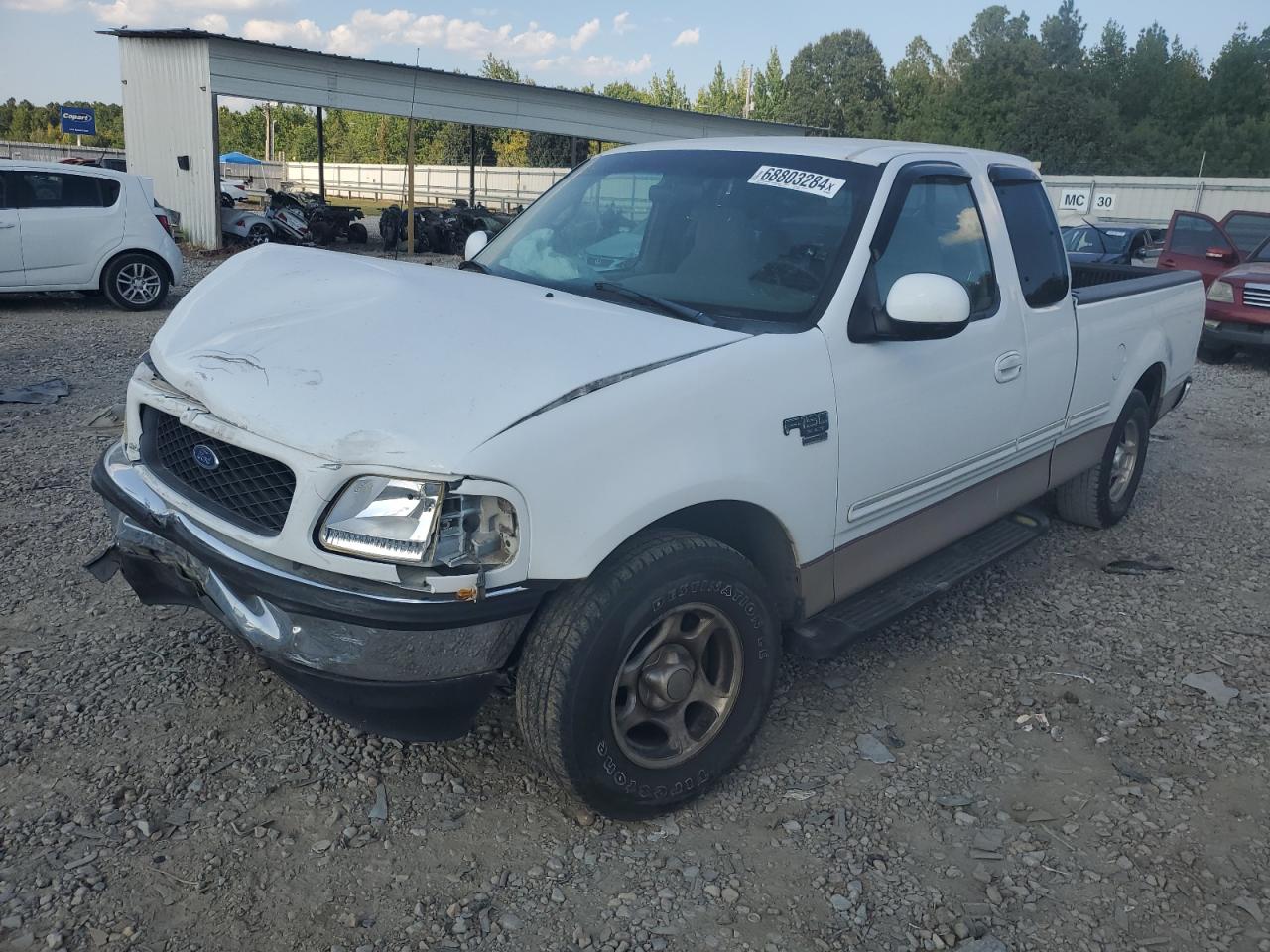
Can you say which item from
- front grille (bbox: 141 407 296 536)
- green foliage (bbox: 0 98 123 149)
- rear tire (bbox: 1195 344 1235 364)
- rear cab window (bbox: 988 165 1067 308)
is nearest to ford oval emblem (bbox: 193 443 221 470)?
front grille (bbox: 141 407 296 536)

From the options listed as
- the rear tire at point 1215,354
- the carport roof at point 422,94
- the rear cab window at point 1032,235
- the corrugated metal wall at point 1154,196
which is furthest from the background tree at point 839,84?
the rear cab window at point 1032,235

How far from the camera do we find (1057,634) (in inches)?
168

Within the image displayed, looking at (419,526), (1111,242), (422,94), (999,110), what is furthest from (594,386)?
(999,110)

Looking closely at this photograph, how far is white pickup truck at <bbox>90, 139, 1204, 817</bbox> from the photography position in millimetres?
2379

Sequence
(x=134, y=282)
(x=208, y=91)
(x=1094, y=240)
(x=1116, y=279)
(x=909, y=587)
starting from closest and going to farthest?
(x=909, y=587) < (x=1116, y=279) < (x=134, y=282) < (x=1094, y=240) < (x=208, y=91)

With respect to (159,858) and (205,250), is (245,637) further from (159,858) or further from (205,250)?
(205,250)

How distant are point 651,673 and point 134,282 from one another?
36.5 feet

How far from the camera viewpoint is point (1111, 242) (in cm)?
1578

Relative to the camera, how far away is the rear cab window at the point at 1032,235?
4156 mm

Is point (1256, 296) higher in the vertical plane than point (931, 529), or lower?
higher

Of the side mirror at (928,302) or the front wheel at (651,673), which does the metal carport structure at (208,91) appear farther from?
the front wheel at (651,673)

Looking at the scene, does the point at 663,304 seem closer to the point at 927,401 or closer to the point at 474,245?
the point at 927,401

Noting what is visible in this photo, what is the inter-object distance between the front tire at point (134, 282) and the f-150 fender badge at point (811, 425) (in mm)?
11048

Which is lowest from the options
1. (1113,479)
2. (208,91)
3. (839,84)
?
(1113,479)
